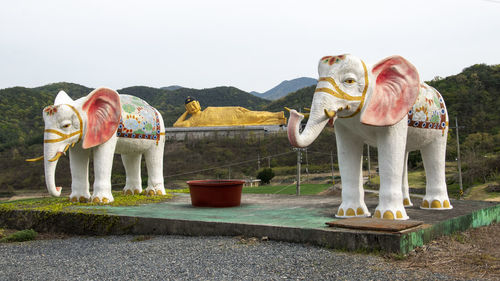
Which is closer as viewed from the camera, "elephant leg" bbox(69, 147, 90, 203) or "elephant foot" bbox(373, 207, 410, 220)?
"elephant foot" bbox(373, 207, 410, 220)

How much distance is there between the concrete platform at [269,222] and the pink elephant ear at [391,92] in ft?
4.35

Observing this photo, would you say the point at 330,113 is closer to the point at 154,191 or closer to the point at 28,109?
the point at 154,191

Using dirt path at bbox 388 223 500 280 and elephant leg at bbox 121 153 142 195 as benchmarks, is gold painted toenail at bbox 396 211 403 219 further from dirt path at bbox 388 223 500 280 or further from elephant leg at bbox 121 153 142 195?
elephant leg at bbox 121 153 142 195

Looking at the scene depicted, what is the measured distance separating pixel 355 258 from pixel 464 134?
3013 centimetres

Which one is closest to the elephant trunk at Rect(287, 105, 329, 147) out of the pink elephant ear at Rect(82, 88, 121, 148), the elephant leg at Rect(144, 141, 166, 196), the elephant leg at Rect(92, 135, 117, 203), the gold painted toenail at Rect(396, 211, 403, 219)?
the gold painted toenail at Rect(396, 211, 403, 219)

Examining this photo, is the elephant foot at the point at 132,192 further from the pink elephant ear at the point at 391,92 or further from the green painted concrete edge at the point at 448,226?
the green painted concrete edge at the point at 448,226

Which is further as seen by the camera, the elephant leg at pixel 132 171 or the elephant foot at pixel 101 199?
the elephant leg at pixel 132 171

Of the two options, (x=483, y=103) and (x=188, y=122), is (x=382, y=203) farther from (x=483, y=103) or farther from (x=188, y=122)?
(x=483, y=103)

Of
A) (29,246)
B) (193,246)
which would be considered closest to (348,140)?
(193,246)

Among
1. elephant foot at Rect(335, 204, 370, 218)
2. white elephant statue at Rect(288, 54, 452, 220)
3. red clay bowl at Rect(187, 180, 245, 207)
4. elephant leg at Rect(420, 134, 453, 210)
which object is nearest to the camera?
white elephant statue at Rect(288, 54, 452, 220)

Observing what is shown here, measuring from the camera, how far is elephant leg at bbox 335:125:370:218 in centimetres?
595

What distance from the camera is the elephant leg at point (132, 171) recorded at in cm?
1012

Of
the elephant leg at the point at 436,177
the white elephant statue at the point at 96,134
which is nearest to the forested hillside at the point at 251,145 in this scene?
the elephant leg at the point at 436,177

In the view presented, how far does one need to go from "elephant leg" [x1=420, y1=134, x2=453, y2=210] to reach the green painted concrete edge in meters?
0.50
